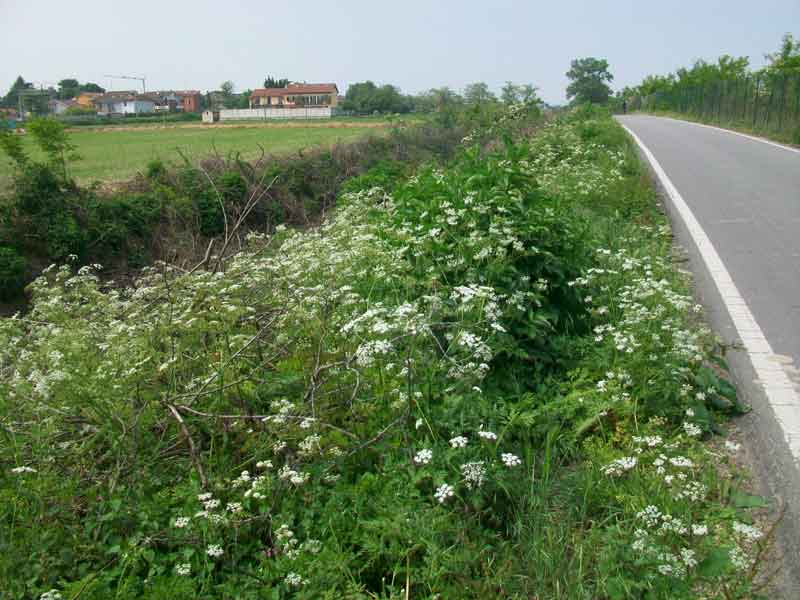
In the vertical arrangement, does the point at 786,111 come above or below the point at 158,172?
above

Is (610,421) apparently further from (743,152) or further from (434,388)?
(743,152)

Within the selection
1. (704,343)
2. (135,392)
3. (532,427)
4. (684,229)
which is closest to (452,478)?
(532,427)

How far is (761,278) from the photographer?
673 cm

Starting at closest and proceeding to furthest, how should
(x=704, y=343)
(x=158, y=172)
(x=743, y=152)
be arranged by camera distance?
(x=704, y=343) → (x=158, y=172) → (x=743, y=152)

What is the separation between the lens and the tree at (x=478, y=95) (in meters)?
28.0

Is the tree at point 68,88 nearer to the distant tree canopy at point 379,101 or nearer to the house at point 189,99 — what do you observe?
the house at point 189,99

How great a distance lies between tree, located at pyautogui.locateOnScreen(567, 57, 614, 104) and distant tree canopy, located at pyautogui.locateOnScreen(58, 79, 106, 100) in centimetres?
7444

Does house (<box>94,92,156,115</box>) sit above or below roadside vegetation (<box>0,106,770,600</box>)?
above

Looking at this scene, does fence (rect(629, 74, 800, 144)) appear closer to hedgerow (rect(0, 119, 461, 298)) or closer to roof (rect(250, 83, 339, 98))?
hedgerow (rect(0, 119, 461, 298))

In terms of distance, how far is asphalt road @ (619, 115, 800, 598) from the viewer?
3.62 meters

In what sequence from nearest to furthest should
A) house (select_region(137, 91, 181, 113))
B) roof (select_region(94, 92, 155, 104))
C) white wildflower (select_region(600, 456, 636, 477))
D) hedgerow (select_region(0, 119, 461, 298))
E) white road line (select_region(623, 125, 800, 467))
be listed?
1. white wildflower (select_region(600, 456, 636, 477))
2. white road line (select_region(623, 125, 800, 467))
3. hedgerow (select_region(0, 119, 461, 298))
4. roof (select_region(94, 92, 155, 104))
5. house (select_region(137, 91, 181, 113))

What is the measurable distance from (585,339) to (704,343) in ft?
2.88

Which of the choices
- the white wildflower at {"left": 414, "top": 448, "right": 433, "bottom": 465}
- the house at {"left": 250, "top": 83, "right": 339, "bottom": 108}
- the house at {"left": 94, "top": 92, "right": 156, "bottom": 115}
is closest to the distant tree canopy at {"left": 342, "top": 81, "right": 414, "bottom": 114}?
the house at {"left": 250, "top": 83, "right": 339, "bottom": 108}

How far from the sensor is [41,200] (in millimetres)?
12664
